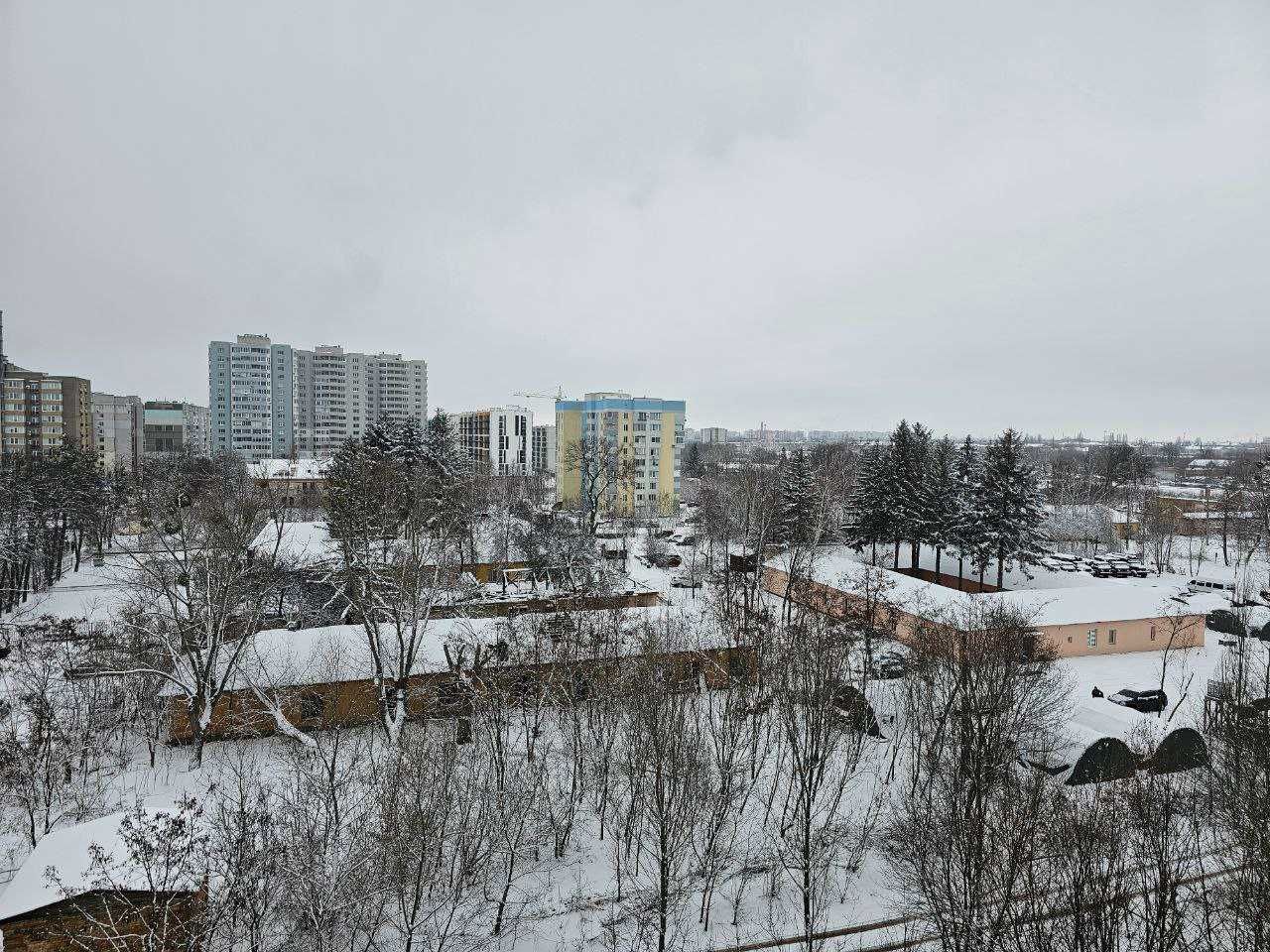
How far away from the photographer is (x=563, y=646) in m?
18.9

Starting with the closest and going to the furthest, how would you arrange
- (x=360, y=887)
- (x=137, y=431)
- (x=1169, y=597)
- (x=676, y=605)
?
1. (x=360, y=887)
2. (x=676, y=605)
3. (x=1169, y=597)
4. (x=137, y=431)

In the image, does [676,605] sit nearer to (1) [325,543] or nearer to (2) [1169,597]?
(1) [325,543]

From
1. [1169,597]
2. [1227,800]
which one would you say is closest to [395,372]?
[1169,597]

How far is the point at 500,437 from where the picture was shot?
259 ft

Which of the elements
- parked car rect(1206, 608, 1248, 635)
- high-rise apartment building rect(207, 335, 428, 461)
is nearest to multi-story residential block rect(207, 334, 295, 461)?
high-rise apartment building rect(207, 335, 428, 461)

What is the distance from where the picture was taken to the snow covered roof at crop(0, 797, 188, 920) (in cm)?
894

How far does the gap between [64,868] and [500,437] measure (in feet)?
232

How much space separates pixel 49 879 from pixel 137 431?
119853 millimetres

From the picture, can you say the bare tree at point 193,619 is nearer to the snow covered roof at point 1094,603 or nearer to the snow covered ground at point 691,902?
the snow covered ground at point 691,902

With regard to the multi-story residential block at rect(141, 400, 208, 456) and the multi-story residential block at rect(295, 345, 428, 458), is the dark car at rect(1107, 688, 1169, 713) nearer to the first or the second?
the multi-story residential block at rect(141, 400, 208, 456)

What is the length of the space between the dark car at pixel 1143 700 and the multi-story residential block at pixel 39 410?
86.2 meters

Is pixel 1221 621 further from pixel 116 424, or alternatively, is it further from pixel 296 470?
pixel 116 424

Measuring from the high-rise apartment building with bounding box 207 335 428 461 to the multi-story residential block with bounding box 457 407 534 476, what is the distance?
22617 millimetres

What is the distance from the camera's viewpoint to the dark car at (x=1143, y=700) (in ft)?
71.4
